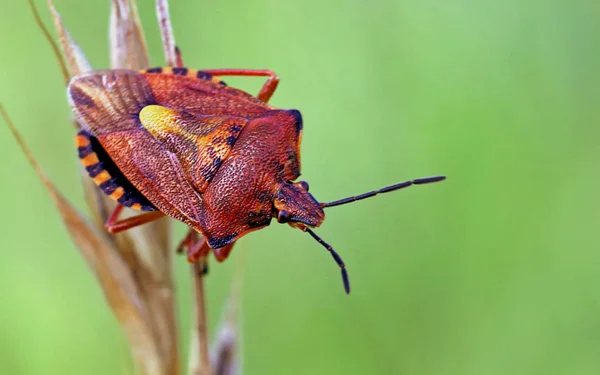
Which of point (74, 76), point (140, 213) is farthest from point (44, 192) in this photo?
point (74, 76)

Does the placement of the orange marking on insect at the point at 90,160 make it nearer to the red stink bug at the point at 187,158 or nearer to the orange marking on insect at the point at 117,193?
the red stink bug at the point at 187,158

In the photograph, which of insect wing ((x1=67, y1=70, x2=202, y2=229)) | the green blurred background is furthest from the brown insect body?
the green blurred background

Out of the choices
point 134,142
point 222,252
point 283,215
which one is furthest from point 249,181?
point 134,142

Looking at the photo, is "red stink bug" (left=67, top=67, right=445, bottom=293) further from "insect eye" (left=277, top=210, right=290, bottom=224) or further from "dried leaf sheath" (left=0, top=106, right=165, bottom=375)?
"dried leaf sheath" (left=0, top=106, right=165, bottom=375)

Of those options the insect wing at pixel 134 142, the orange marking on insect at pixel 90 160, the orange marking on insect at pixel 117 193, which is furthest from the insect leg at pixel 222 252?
the orange marking on insect at pixel 90 160

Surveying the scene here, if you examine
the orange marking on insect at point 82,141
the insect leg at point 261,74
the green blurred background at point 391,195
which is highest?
the insect leg at point 261,74

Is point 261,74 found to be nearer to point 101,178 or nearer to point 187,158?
point 187,158
